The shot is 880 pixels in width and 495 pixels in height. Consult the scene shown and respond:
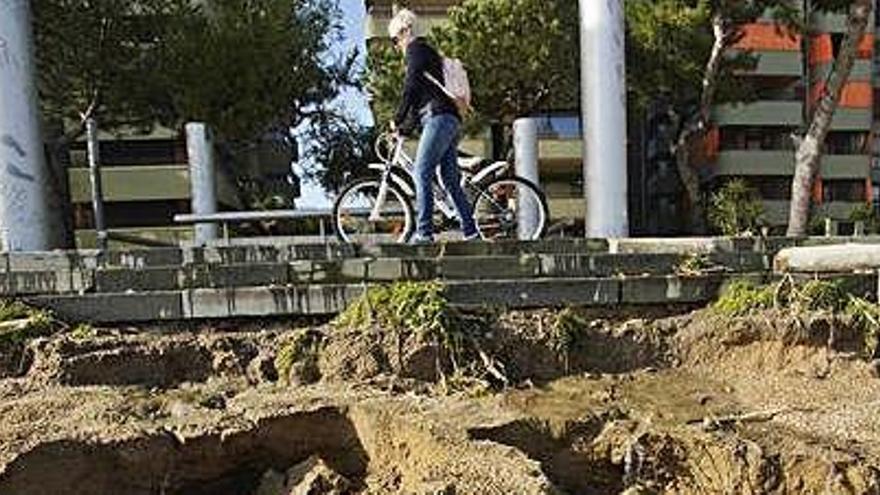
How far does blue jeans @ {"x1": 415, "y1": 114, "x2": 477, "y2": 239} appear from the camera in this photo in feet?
18.2

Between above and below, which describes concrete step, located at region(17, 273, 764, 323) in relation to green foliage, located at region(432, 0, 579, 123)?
below

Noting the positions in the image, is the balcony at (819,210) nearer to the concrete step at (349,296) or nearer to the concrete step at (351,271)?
the concrete step at (351,271)

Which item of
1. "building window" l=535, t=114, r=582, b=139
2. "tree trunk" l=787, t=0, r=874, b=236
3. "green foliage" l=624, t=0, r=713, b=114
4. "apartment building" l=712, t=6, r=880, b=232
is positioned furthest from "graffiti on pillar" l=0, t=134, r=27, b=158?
"apartment building" l=712, t=6, r=880, b=232

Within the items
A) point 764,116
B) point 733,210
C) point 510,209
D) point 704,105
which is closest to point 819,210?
point 764,116

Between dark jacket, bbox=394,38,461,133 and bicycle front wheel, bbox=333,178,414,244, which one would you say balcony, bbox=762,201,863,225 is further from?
dark jacket, bbox=394,38,461,133

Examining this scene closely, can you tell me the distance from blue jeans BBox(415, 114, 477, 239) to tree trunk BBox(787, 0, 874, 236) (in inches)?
330

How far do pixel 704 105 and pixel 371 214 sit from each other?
14343 mm

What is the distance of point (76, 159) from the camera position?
2955cm

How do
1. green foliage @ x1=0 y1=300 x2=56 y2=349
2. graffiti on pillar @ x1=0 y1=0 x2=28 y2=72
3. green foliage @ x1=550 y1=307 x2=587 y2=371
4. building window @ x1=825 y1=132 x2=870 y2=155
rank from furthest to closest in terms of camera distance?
building window @ x1=825 y1=132 x2=870 y2=155 < graffiti on pillar @ x1=0 y1=0 x2=28 y2=72 < green foliage @ x1=550 y1=307 x2=587 y2=371 < green foliage @ x1=0 y1=300 x2=56 y2=349

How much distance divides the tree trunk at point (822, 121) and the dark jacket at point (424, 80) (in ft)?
28.9

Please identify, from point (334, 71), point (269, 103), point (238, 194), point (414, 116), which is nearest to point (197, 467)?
point (414, 116)

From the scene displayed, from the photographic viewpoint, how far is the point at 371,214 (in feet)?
22.6

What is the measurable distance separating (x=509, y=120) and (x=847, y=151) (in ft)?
70.4

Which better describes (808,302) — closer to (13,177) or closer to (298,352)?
(298,352)
